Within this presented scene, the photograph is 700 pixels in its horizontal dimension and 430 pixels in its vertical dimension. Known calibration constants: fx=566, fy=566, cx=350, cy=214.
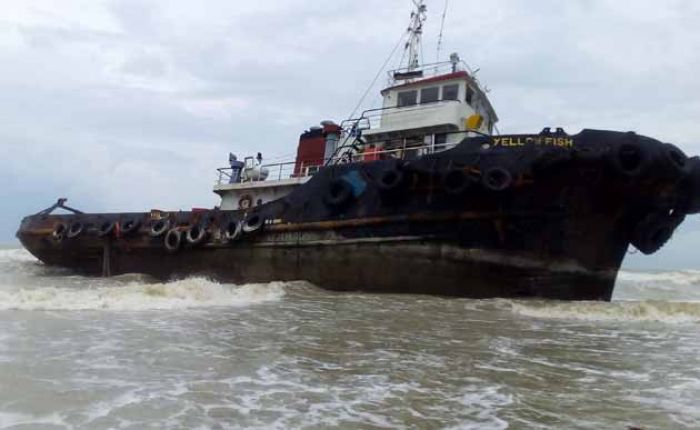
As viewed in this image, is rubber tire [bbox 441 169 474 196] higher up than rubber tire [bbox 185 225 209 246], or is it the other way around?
rubber tire [bbox 441 169 474 196]

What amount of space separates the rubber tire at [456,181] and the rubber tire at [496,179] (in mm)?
263

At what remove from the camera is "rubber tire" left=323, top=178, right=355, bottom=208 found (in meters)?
11.1

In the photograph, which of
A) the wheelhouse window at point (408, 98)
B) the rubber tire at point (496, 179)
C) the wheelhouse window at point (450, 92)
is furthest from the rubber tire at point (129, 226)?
the rubber tire at point (496, 179)

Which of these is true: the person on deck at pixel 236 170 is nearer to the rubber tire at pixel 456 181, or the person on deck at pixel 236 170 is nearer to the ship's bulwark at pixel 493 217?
the ship's bulwark at pixel 493 217

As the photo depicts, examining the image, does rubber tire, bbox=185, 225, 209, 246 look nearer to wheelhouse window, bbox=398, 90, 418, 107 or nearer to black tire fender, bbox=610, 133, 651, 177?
wheelhouse window, bbox=398, 90, 418, 107

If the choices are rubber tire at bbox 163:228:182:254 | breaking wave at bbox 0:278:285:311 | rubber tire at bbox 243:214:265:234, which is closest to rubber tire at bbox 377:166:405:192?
breaking wave at bbox 0:278:285:311

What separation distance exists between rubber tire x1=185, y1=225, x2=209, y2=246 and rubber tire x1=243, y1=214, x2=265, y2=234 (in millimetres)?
1305

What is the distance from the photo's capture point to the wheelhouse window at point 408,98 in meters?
12.9

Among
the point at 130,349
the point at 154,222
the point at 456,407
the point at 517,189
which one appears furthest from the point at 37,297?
the point at 517,189

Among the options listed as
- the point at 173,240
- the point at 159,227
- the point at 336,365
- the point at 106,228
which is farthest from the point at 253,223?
the point at 336,365

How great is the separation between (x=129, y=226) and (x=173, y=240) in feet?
6.42

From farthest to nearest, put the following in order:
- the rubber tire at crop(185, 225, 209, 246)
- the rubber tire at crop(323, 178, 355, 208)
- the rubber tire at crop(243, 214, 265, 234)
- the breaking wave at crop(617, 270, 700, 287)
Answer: the breaking wave at crop(617, 270, 700, 287) < the rubber tire at crop(185, 225, 209, 246) < the rubber tire at crop(243, 214, 265, 234) < the rubber tire at crop(323, 178, 355, 208)

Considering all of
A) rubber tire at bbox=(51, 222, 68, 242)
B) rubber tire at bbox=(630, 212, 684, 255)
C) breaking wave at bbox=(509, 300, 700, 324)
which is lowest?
breaking wave at bbox=(509, 300, 700, 324)

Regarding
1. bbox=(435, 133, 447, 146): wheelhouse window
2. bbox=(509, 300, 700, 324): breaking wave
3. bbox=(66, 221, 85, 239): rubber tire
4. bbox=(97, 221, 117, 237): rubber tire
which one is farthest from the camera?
bbox=(66, 221, 85, 239): rubber tire
